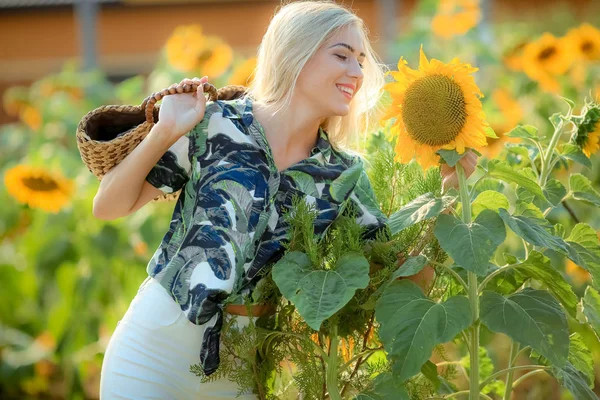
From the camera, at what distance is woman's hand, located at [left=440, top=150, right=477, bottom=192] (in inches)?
81.5

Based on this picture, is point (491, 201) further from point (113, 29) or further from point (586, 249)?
point (113, 29)

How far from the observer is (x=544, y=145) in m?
2.36

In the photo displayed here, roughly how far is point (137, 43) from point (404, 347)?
8.11 m

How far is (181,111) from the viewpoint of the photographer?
2158 mm

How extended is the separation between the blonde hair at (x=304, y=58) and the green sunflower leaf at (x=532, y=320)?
0.62m

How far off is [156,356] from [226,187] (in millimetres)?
402

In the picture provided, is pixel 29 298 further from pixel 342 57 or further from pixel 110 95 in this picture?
pixel 342 57

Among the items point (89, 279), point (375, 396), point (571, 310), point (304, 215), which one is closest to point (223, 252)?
point (304, 215)

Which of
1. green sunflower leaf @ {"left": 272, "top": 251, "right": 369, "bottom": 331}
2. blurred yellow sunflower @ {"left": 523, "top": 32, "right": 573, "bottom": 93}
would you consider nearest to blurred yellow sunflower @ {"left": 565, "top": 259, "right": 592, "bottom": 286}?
blurred yellow sunflower @ {"left": 523, "top": 32, "right": 573, "bottom": 93}

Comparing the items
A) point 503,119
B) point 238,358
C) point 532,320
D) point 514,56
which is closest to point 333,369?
point 238,358

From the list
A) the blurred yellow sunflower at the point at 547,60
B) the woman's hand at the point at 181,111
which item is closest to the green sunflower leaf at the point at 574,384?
the woman's hand at the point at 181,111

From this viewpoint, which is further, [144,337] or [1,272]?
[1,272]

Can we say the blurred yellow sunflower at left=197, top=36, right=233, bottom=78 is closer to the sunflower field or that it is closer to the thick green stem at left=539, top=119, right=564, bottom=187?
the sunflower field

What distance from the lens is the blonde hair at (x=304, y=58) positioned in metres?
2.27
